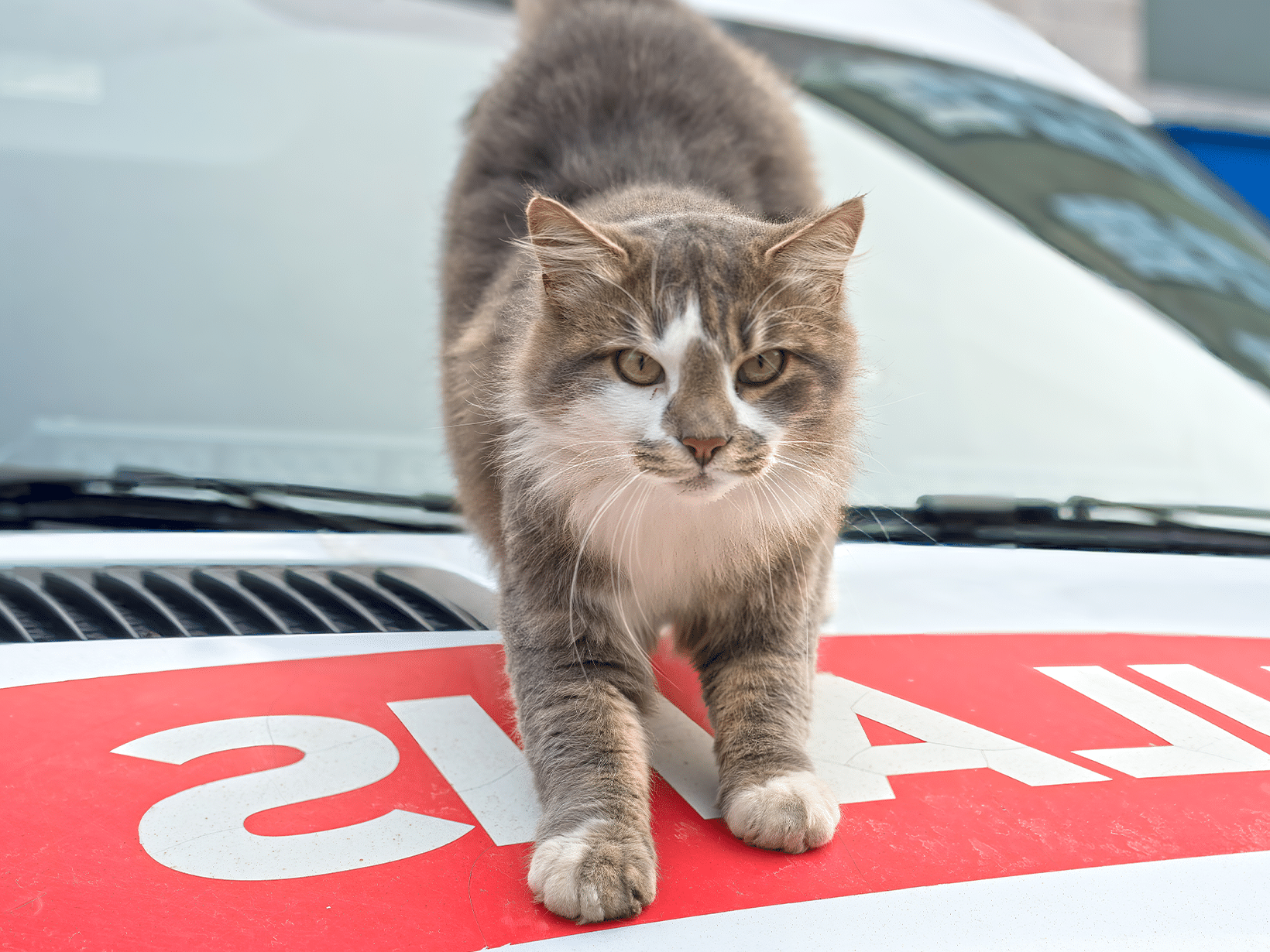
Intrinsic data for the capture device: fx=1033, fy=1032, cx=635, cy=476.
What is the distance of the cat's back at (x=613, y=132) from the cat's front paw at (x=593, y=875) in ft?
4.49

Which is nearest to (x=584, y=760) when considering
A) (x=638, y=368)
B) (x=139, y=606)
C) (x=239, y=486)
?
(x=638, y=368)

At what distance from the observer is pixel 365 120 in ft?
8.79

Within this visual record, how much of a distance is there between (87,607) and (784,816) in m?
1.12

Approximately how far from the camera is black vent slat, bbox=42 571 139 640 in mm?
1546

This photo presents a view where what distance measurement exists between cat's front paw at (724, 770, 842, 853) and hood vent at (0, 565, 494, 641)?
620mm

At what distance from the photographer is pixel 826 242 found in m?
1.58

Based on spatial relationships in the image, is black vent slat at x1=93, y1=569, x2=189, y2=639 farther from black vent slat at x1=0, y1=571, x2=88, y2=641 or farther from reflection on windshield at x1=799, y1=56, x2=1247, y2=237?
reflection on windshield at x1=799, y1=56, x2=1247, y2=237

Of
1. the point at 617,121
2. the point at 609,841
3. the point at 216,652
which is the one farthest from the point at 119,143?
the point at 609,841

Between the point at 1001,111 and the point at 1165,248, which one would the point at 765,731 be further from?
the point at 1001,111

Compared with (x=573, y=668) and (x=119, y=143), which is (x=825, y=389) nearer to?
(x=573, y=668)

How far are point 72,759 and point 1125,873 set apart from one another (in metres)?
1.24

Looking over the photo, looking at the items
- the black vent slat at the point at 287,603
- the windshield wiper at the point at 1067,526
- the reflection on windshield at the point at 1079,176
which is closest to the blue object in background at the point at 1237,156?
the reflection on windshield at the point at 1079,176

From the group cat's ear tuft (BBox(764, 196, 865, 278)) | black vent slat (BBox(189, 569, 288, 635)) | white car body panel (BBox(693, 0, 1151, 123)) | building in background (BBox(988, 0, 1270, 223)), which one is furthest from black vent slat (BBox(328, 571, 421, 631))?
building in background (BBox(988, 0, 1270, 223))

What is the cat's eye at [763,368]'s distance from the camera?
1.50 m
